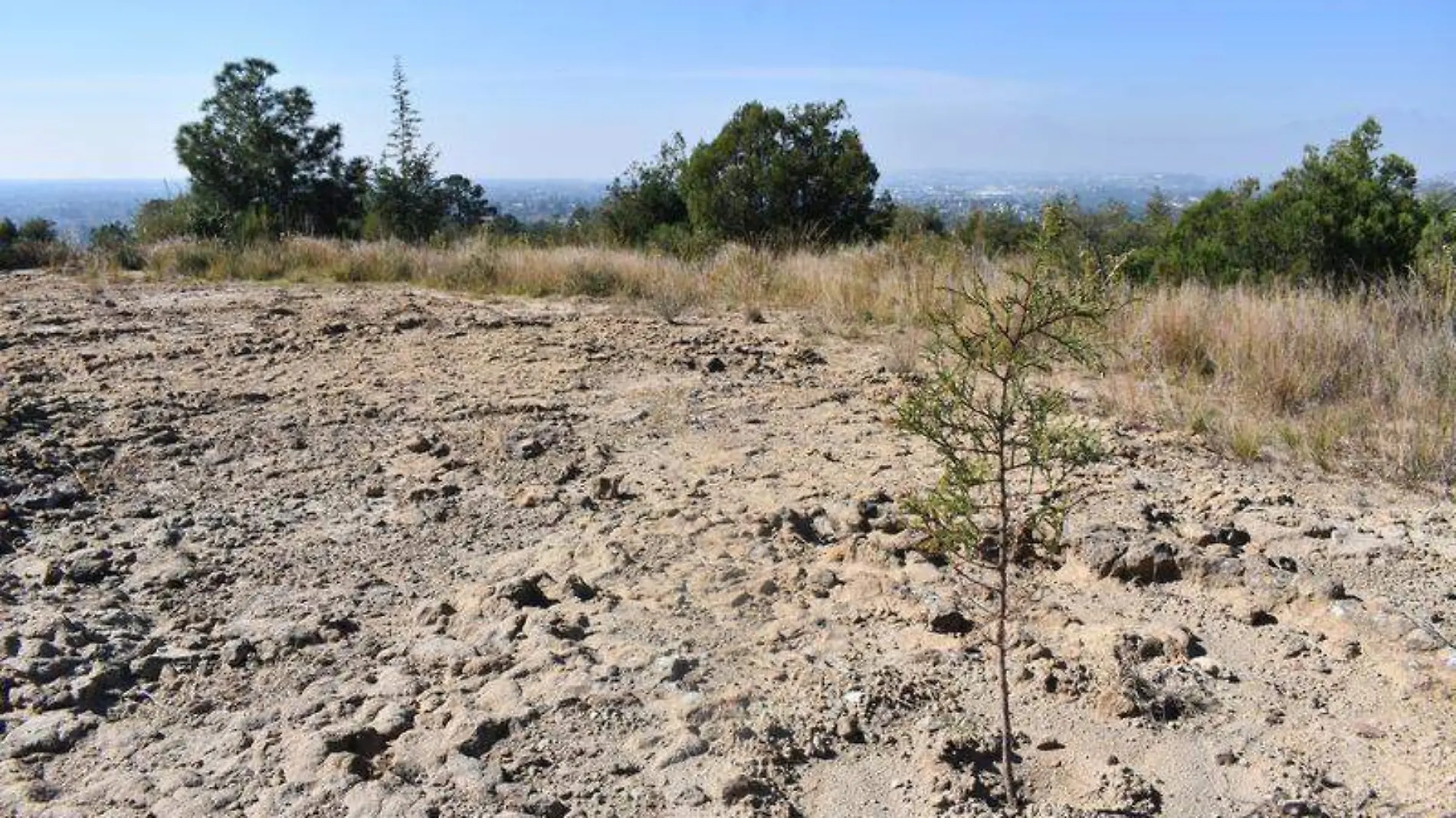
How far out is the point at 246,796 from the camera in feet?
9.12

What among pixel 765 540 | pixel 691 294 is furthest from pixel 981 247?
pixel 765 540

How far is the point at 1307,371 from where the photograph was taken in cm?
590

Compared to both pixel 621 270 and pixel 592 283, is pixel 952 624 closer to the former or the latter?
pixel 592 283

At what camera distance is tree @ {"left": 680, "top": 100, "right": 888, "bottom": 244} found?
43.7 ft

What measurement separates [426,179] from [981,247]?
10.8 m

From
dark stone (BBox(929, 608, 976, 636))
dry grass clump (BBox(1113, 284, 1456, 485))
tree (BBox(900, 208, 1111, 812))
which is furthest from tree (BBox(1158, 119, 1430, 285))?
tree (BBox(900, 208, 1111, 812))

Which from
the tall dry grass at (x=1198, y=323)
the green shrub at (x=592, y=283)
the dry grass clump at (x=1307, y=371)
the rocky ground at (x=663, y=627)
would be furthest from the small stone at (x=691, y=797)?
the green shrub at (x=592, y=283)

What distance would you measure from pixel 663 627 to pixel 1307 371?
3987mm

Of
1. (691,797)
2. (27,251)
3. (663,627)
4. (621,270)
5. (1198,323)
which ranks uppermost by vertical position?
(27,251)

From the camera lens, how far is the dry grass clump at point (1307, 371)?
4977 millimetres

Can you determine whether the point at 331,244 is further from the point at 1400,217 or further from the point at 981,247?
the point at 1400,217

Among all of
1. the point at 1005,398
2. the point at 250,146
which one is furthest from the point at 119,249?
the point at 1005,398

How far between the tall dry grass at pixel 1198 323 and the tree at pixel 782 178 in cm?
162

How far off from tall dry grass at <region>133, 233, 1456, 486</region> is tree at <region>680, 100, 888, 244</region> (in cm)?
162
